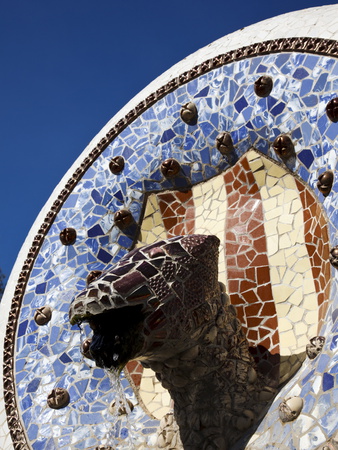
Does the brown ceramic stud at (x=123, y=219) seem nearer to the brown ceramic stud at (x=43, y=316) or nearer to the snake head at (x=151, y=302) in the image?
the brown ceramic stud at (x=43, y=316)

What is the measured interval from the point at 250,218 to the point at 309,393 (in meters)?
1.58

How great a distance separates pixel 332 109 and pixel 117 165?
1.85 m

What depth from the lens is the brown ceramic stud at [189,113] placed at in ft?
23.1

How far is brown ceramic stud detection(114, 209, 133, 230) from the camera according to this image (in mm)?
7203

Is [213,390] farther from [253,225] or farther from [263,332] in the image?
[253,225]

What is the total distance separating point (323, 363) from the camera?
545 cm

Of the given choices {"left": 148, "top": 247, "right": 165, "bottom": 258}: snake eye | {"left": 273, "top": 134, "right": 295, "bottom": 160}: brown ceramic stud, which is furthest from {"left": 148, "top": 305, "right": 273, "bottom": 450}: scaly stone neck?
{"left": 273, "top": 134, "right": 295, "bottom": 160}: brown ceramic stud

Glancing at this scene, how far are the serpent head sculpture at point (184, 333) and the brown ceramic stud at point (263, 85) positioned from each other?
120 centimetres

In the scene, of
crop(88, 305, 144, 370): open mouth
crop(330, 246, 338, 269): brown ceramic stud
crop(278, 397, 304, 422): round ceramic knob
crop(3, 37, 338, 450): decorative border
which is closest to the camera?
crop(278, 397, 304, 422): round ceramic knob

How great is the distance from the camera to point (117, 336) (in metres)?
5.54

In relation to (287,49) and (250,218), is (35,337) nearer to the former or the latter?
Answer: (250,218)

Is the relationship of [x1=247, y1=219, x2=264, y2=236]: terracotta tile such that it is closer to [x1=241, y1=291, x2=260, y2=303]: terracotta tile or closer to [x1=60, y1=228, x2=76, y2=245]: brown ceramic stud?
[x1=241, y1=291, x2=260, y2=303]: terracotta tile

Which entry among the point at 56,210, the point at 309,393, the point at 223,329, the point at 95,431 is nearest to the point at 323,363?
the point at 309,393

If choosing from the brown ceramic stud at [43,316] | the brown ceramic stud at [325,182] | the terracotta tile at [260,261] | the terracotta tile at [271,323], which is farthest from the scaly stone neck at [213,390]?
the brown ceramic stud at [43,316]
